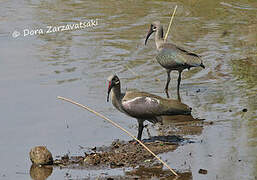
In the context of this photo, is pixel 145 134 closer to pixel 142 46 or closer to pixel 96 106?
pixel 96 106

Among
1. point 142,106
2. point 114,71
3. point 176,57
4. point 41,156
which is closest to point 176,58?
Result: point 176,57

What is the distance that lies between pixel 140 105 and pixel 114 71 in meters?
4.31

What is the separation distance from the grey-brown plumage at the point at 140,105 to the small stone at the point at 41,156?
49.5 inches

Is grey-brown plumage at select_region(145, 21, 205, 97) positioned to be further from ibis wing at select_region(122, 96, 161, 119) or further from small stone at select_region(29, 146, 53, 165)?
small stone at select_region(29, 146, 53, 165)

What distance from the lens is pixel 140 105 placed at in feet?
28.4

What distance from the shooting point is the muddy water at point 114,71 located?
8.35 meters

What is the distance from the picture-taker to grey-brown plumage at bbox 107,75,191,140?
8.62 m

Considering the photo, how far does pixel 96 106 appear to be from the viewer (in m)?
10.5

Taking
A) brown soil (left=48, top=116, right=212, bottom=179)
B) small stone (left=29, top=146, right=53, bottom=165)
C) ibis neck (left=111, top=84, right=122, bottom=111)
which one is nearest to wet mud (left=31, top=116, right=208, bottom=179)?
brown soil (left=48, top=116, right=212, bottom=179)

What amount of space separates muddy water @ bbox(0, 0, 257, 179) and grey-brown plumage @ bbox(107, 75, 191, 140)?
441 mm

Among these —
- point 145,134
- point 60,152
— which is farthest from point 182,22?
point 60,152

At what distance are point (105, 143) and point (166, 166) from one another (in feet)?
5.17

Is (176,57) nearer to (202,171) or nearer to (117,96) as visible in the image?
(117,96)

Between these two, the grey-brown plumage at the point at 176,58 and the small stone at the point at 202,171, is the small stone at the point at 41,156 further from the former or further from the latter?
the grey-brown plumage at the point at 176,58
